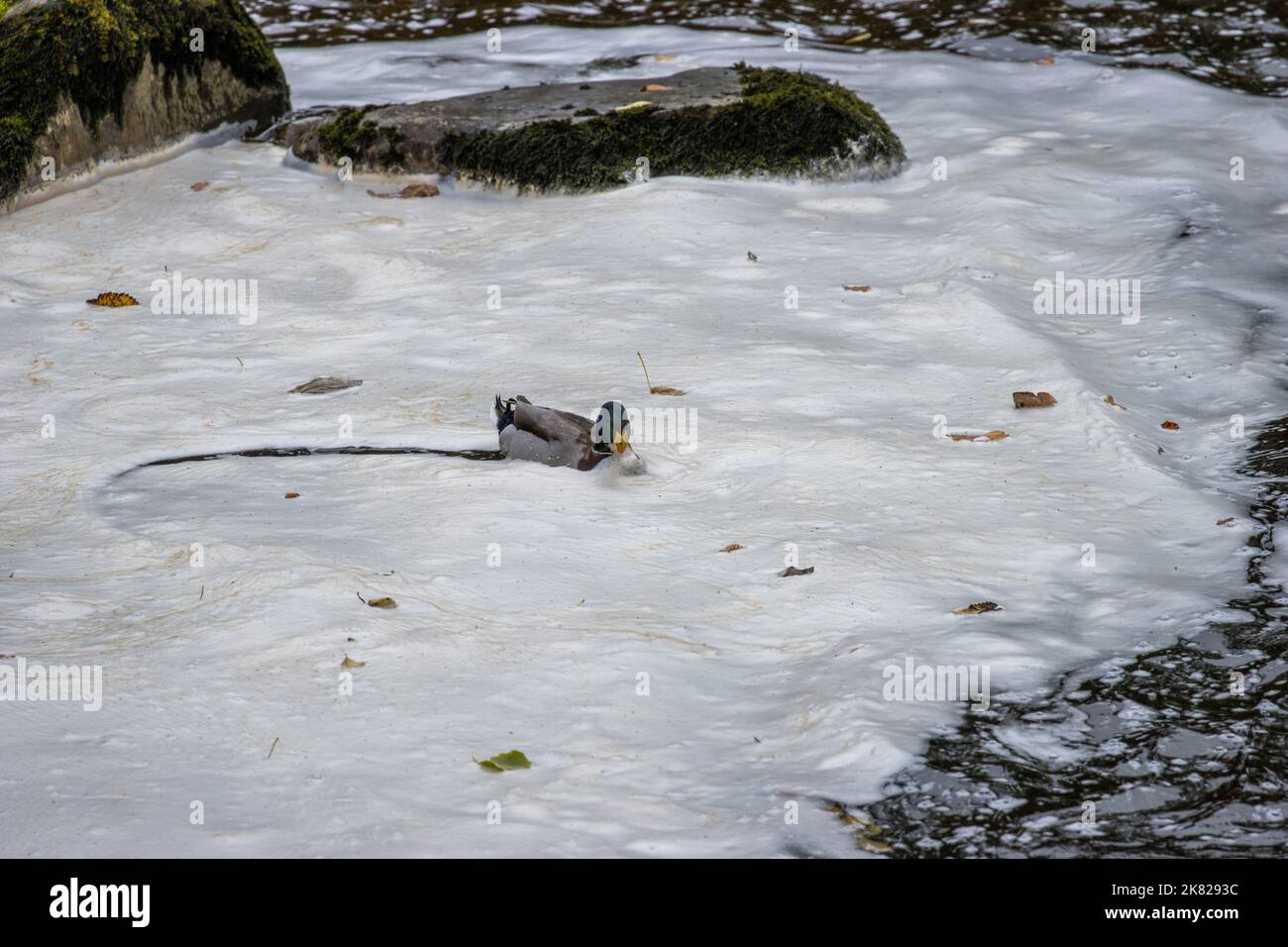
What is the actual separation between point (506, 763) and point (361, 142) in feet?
17.4

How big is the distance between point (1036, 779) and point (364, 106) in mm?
6009

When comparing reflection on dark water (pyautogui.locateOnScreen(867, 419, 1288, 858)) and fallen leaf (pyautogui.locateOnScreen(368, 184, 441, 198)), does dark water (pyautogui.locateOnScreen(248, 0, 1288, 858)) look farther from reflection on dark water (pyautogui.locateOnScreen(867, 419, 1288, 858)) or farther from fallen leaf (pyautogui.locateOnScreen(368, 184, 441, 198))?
fallen leaf (pyautogui.locateOnScreen(368, 184, 441, 198))

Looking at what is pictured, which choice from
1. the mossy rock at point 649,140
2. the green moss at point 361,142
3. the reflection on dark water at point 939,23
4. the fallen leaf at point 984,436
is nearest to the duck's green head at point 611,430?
the fallen leaf at point 984,436

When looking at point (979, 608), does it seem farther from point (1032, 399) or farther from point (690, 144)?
point (690, 144)

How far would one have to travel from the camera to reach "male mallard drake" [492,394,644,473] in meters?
3.69

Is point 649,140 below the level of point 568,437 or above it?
above

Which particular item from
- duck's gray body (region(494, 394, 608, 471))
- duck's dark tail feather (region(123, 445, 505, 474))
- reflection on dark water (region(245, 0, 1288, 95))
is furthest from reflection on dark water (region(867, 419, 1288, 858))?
reflection on dark water (region(245, 0, 1288, 95))

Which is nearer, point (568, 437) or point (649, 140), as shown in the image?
point (568, 437)

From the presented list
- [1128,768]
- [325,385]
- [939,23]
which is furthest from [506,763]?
[939,23]

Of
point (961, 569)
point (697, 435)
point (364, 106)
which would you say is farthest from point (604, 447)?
point (364, 106)

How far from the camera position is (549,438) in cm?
380
